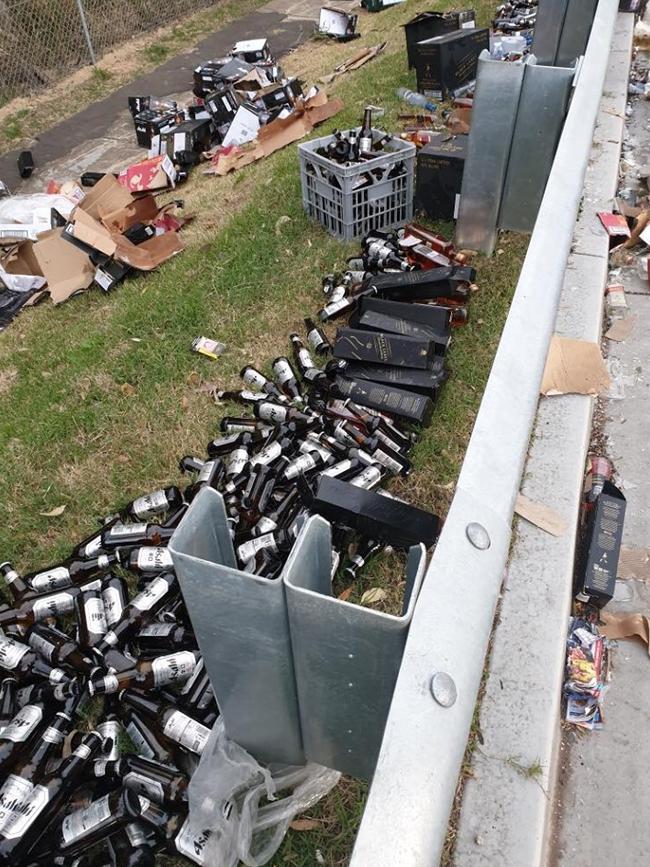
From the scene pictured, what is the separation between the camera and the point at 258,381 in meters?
4.27

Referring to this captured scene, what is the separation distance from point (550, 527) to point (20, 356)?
4528 millimetres

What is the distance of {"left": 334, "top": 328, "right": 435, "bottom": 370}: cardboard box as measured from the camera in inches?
158

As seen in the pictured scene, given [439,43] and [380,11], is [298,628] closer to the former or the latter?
[439,43]

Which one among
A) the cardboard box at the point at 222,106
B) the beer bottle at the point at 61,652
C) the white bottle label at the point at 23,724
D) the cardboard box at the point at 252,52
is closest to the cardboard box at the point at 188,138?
the cardboard box at the point at 222,106

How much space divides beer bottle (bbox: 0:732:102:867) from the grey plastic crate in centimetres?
426

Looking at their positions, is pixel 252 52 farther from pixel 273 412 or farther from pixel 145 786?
pixel 145 786

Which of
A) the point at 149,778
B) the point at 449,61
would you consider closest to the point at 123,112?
the point at 449,61

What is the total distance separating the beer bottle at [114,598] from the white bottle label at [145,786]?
2.35ft

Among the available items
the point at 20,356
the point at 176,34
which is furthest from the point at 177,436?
the point at 176,34

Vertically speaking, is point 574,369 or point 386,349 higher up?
point 574,369

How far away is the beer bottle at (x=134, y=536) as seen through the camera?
3348 millimetres

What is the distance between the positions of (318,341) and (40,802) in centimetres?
310

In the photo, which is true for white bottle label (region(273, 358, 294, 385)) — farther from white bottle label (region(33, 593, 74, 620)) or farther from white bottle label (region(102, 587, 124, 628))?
white bottle label (region(33, 593, 74, 620))

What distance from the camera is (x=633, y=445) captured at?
9.78 feet
